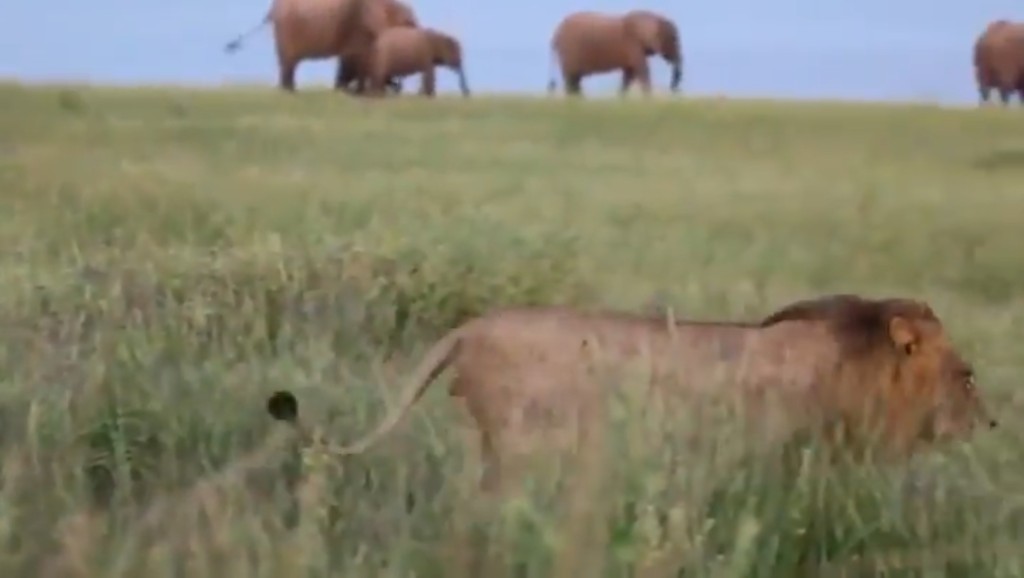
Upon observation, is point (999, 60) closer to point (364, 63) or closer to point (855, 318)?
point (364, 63)

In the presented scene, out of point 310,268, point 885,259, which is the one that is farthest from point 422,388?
point 885,259

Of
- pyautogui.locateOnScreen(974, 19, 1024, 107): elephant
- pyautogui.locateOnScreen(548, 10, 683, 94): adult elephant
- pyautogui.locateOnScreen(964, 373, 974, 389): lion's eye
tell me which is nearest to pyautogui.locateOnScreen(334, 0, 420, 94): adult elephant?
pyautogui.locateOnScreen(548, 10, 683, 94): adult elephant

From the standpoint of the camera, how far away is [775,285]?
298 centimetres

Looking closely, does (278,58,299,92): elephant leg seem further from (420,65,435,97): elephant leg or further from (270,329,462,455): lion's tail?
(270,329,462,455): lion's tail

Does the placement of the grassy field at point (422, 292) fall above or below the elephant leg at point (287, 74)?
below

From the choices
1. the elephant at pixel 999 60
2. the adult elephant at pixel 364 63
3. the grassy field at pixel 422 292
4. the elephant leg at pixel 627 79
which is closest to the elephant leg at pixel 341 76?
the adult elephant at pixel 364 63

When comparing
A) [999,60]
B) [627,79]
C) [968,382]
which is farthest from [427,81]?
[968,382]

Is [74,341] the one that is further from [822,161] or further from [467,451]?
[822,161]

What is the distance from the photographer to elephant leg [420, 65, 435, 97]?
17.9 ft

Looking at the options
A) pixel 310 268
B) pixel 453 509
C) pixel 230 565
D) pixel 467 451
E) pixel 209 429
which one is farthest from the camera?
pixel 310 268

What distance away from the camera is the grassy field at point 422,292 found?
1.38 m

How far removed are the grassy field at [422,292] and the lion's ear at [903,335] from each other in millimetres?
108

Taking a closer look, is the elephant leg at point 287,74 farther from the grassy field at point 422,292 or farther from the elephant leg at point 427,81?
the elephant leg at point 427,81

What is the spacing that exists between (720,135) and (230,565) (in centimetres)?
339
